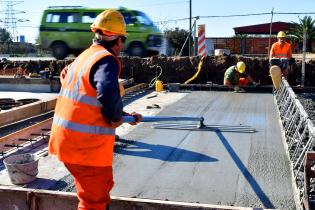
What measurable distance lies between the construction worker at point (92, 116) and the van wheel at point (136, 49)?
7.09 m

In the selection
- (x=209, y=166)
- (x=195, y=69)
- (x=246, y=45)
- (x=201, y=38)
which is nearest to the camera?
Result: (x=209, y=166)

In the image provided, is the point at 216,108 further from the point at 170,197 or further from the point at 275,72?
the point at 170,197

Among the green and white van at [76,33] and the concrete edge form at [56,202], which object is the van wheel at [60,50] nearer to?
the green and white van at [76,33]

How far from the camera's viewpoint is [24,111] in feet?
28.1

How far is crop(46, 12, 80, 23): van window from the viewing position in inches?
413

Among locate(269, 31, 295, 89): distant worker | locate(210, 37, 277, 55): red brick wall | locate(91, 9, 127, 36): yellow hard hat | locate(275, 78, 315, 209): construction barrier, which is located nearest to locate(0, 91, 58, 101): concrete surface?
locate(269, 31, 295, 89): distant worker

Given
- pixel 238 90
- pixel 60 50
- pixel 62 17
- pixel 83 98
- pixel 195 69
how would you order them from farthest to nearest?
pixel 195 69 < pixel 238 90 < pixel 62 17 < pixel 60 50 < pixel 83 98

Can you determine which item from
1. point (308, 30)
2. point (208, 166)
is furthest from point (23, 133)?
point (308, 30)

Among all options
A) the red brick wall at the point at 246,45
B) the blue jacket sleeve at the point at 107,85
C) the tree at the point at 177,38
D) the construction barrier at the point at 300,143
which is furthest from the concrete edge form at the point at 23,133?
the tree at the point at 177,38

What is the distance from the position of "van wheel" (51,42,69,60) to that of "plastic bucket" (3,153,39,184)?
5.43 meters

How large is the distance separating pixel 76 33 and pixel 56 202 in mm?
7282

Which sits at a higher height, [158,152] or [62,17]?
[62,17]

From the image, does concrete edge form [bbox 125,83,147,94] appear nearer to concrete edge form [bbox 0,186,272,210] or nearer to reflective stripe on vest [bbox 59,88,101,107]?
concrete edge form [bbox 0,186,272,210]

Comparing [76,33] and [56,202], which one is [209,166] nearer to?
[56,202]
